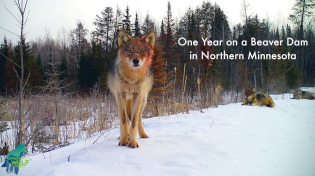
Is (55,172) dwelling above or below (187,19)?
below

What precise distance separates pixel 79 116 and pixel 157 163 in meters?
8.68

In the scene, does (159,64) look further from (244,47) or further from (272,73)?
(244,47)

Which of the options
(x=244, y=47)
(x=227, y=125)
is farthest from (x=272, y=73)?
(x=227, y=125)

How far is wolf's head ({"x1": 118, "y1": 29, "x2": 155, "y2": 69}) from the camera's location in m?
2.92

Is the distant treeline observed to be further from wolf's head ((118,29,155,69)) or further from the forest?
wolf's head ((118,29,155,69))

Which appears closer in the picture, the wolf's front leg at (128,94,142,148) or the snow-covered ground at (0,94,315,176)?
the snow-covered ground at (0,94,315,176)

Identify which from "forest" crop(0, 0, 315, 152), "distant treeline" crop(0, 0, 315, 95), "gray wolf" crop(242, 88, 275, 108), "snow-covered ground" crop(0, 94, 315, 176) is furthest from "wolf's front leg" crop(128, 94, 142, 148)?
"distant treeline" crop(0, 0, 315, 95)

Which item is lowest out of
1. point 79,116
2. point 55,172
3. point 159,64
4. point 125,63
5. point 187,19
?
point 79,116

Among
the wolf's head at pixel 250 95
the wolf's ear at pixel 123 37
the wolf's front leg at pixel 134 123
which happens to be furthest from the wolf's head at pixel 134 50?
the wolf's head at pixel 250 95

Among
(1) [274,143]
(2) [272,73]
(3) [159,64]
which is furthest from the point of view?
(2) [272,73]

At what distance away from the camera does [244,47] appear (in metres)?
46.3

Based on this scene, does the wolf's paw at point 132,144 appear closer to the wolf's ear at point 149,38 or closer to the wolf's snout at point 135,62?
the wolf's snout at point 135,62

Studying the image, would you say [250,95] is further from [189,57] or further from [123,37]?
[189,57]

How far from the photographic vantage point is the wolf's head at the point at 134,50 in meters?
2.92
